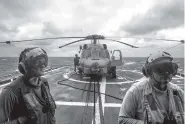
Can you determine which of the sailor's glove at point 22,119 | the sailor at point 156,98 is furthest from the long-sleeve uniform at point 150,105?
the sailor's glove at point 22,119

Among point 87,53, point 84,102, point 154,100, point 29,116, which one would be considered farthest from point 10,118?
point 87,53

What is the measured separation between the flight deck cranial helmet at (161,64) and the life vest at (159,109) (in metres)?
0.23

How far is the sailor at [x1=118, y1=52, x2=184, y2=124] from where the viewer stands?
2041mm

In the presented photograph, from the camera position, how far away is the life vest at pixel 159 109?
1.99 meters

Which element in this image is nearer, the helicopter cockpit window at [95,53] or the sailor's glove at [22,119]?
the sailor's glove at [22,119]

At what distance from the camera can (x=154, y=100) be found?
A: 2.10 meters

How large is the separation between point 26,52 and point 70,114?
13.3ft

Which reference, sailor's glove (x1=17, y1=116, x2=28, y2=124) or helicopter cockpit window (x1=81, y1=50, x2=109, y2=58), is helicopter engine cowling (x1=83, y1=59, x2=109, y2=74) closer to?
helicopter cockpit window (x1=81, y1=50, x2=109, y2=58)

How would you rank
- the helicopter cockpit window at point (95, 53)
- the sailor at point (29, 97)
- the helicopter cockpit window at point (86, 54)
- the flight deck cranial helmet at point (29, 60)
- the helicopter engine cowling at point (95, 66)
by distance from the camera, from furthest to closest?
the helicopter cockpit window at point (86, 54)
the helicopter cockpit window at point (95, 53)
the helicopter engine cowling at point (95, 66)
the flight deck cranial helmet at point (29, 60)
the sailor at point (29, 97)

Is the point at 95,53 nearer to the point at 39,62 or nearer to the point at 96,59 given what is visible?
the point at 96,59

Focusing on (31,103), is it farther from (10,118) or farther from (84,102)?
(84,102)

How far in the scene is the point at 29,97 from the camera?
2234 mm

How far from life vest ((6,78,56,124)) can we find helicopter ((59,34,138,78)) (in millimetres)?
10195

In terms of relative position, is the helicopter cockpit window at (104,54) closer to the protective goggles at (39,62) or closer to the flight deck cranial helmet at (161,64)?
the protective goggles at (39,62)
